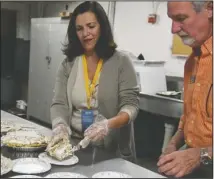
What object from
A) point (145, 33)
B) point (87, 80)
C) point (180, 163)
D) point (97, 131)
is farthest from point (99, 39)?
point (145, 33)

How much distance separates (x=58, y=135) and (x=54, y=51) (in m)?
0.56

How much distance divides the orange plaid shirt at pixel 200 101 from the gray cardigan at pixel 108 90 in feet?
0.89

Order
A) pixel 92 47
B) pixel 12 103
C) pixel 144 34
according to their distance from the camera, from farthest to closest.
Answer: pixel 144 34
pixel 12 103
pixel 92 47

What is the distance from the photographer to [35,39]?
1479 mm

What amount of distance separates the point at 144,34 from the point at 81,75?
1133 mm

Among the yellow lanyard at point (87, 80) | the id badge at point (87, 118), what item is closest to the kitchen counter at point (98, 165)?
Answer: the id badge at point (87, 118)

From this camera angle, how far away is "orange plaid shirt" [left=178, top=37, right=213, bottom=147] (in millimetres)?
1057

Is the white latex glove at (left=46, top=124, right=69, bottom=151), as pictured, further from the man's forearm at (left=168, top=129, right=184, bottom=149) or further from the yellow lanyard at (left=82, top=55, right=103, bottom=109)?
the man's forearm at (left=168, top=129, right=184, bottom=149)

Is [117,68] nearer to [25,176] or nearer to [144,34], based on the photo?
[25,176]

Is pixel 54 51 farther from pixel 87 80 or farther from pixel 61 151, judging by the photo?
pixel 61 151

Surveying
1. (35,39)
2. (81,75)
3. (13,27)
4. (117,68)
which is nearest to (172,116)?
(117,68)

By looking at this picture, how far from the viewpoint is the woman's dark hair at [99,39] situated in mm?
1247

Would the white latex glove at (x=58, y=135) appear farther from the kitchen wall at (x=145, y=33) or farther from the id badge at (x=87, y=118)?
the kitchen wall at (x=145, y=33)

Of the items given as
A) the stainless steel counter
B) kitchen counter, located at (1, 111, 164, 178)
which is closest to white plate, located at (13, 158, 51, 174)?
kitchen counter, located at (1, 111, 164, 178)
